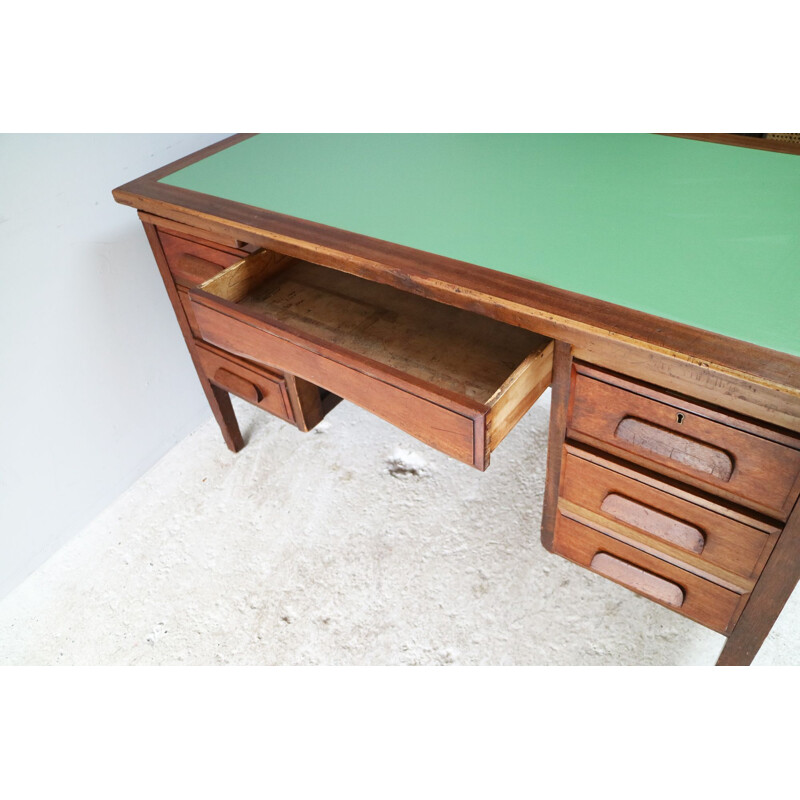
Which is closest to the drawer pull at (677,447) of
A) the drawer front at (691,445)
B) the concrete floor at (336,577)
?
the drawer front at (691,445)

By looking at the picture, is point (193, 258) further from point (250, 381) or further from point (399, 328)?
point (399, 328)

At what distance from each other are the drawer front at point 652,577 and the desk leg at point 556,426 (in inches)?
1.1

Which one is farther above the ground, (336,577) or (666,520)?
(666,520)

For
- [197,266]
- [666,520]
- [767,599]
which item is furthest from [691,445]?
[197,266]

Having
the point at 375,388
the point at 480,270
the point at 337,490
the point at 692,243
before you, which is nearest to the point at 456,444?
the point at 375,388

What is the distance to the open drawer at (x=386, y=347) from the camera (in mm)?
926

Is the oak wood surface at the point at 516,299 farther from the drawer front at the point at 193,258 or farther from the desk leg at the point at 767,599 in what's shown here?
the desk leg at the point at 767,599

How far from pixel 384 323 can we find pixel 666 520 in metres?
0.59

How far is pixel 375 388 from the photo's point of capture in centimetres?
98

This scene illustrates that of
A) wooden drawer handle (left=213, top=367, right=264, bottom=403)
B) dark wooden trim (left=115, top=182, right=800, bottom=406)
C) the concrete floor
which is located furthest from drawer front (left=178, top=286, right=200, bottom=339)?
the concrete floor

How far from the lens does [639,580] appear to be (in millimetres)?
1122

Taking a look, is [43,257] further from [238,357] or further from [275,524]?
[275,524]

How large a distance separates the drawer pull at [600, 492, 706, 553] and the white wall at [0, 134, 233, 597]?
3.64ft

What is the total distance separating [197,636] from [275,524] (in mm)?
299
